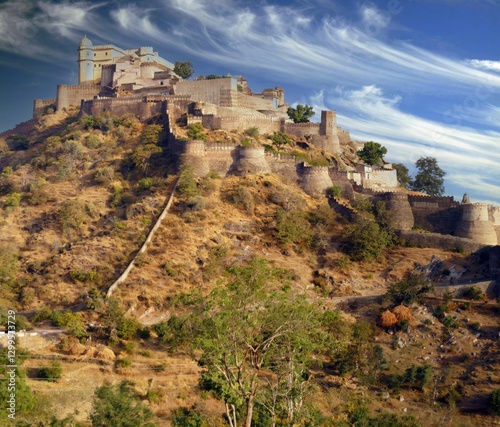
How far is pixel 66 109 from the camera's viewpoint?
172 feet

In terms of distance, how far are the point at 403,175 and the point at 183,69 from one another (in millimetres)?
19893

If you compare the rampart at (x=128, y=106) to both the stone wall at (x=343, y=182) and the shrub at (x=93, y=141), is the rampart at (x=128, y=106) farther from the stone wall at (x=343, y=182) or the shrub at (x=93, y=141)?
the stone wall at (x=343, y=182)

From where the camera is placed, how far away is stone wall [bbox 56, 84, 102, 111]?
52.7m

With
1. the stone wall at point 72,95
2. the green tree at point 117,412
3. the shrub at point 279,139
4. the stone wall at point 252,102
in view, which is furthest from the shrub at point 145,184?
the green tree at point 117,412

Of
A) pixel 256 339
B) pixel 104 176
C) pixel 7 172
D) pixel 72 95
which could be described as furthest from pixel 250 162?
pixel 256 339

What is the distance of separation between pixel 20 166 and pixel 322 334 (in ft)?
97.1

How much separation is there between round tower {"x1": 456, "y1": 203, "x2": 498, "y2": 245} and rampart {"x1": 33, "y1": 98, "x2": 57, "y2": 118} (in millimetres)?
31270

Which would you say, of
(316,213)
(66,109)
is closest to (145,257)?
(316,213)

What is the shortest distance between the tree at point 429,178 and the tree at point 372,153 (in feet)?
8.89

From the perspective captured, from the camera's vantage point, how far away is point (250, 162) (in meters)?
40.3

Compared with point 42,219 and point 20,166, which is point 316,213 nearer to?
point 42,219

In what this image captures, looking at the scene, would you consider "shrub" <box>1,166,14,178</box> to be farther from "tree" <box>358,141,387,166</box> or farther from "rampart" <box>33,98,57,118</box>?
"tree" <box>358,141,387,166</box>

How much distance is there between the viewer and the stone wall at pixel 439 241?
120ft

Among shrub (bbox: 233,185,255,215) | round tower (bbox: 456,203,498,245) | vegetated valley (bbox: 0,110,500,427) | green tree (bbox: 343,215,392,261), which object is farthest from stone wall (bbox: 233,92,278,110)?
round tower (bbox: 456,203,498,245)
